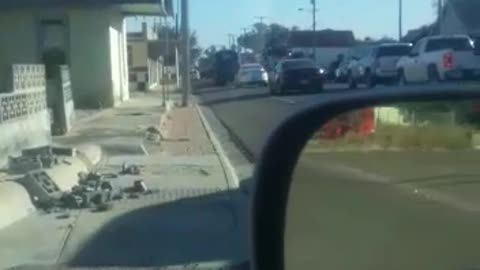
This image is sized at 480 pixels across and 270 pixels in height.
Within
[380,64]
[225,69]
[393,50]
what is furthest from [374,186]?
[225,69]

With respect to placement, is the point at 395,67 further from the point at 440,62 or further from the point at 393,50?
the point at 440,62

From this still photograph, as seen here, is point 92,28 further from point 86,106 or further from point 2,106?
point 2,106

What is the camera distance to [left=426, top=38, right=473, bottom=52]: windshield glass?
30939mm

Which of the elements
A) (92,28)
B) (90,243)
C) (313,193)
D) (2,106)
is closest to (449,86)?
(313,193)

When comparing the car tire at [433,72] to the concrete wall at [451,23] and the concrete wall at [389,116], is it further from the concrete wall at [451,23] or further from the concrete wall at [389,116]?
the concrete wall at [451,23]

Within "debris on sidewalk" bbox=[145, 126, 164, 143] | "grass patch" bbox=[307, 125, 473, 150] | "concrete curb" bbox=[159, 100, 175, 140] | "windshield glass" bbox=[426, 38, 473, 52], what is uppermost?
"grass patch" bbox=[307, 125, 473, 150]

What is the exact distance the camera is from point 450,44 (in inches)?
1242

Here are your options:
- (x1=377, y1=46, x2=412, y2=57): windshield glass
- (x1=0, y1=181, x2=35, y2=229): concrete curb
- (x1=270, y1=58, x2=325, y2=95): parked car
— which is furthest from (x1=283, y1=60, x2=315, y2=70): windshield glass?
(x1=0, y1=181, x2=35, y2=229): concrete curb

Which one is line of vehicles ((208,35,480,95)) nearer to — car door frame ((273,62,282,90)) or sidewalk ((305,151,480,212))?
car door frame ((273,62,282,90))

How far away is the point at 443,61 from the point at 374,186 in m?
26.2

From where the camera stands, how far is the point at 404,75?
33.4 metres

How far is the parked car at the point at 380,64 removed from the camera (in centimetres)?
3844

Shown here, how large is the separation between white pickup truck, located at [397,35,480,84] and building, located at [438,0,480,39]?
3355 centimetres

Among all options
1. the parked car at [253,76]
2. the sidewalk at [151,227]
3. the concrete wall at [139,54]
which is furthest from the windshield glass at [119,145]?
the concrete wall at [139,54]
